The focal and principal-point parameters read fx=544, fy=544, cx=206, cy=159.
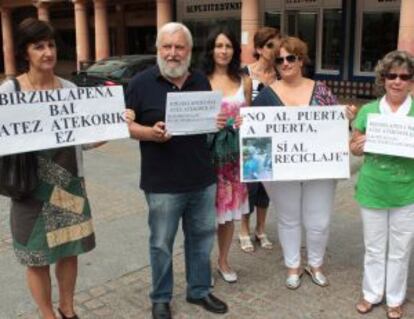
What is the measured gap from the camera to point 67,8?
28703 mm

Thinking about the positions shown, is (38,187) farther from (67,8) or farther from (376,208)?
(67,8)

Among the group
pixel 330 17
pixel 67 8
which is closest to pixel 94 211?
pixel 330 17

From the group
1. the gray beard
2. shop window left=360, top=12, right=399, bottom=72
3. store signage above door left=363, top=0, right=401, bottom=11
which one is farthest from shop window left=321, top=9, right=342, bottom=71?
the gray beard

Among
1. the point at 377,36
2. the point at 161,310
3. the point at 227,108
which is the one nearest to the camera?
the point at 161,310

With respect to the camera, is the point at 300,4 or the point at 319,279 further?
the point at 300,4

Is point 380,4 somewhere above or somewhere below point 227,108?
above

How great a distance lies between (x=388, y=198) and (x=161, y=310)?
164 cm

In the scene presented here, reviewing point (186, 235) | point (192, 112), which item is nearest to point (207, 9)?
point (186, 235)

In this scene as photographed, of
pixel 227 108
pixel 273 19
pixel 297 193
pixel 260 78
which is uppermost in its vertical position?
pixel 273 19

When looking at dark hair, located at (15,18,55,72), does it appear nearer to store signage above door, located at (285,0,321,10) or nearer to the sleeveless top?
the sleeveless top

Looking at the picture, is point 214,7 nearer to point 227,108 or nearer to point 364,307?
point 227,108

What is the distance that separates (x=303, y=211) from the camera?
13.1 ft

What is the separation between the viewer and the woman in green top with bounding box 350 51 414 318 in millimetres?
3404

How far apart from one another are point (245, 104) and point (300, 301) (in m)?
1.46
